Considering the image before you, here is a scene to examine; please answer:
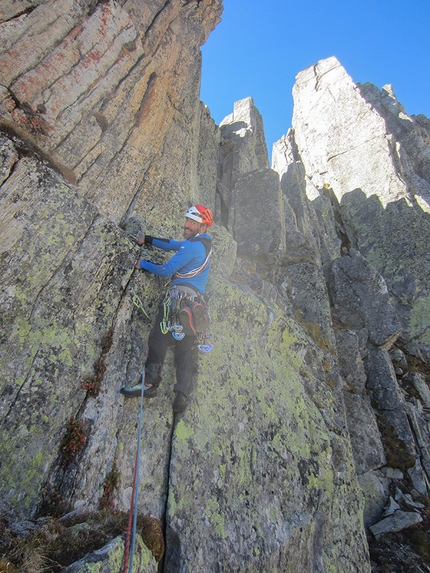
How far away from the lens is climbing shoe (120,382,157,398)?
23.2ft

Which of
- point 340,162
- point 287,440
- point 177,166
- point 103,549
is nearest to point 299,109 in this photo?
point 340,162

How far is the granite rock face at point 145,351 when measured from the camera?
6176 mm

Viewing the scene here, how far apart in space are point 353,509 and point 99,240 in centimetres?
1069

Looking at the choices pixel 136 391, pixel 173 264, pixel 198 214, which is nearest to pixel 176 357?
pixel 136 391

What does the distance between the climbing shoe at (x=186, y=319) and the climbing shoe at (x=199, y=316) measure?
0.44ft

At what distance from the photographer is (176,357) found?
313 inches

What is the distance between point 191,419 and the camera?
301 inches

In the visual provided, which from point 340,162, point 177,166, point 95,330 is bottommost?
point 95,330

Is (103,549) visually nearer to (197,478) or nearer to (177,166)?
(197,478)

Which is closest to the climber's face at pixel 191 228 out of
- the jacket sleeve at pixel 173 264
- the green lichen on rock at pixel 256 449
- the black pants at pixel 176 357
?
the jacket sleeve at pixel 173 264

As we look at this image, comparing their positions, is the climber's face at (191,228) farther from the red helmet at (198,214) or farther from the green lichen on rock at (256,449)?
the green lichen on rock at (256,449)

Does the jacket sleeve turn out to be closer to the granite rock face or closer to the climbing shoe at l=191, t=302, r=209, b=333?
the granite rock face

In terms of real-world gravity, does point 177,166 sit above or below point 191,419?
above

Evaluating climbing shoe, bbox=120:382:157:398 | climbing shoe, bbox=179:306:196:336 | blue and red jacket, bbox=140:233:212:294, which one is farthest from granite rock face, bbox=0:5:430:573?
climbing shoe, bbox=179:306:196:336
